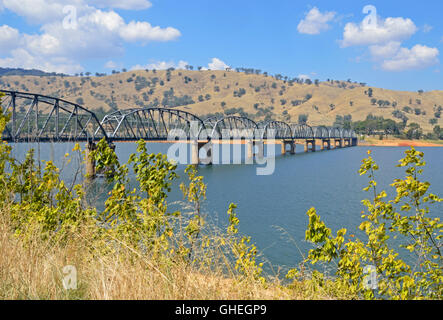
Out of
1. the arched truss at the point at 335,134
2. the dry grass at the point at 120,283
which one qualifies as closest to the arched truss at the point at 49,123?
the dry grass at the point at 120,283

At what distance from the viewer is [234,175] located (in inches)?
2148

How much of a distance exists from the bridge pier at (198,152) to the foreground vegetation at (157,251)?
61229 mm

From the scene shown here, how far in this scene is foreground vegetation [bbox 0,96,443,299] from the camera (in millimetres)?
4088

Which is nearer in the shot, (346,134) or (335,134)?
(335,134)

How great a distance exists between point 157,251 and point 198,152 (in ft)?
229

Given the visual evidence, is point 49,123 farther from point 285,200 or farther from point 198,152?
point 285,200

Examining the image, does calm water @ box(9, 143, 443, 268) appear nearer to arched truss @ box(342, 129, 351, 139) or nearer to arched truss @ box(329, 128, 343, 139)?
arched truss @ box(329, 128, 343, 139)

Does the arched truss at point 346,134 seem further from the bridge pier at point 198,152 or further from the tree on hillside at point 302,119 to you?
the bridge pier at point 198,152

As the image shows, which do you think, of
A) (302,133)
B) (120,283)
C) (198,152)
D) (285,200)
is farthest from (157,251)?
(302,133)

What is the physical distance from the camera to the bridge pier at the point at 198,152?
71438mm

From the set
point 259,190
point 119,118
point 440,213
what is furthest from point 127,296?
point 119,118

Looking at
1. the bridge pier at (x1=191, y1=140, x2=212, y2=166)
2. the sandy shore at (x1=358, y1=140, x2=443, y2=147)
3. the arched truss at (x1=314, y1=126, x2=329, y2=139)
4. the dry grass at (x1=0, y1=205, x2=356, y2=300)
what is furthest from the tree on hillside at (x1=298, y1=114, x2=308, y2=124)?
the dry grass at (x1=0, y1=205, x2=356, y2=300)

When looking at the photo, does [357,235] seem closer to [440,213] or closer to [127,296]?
[440,213]

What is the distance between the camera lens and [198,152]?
74.6m
